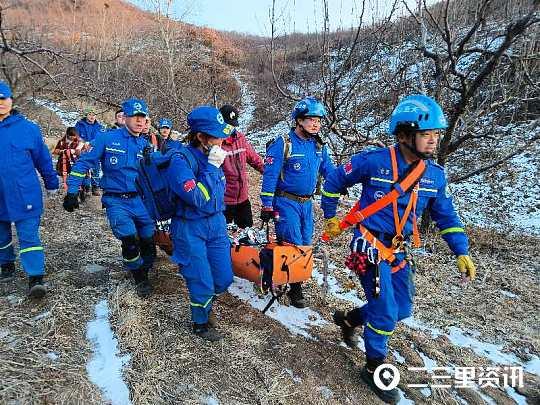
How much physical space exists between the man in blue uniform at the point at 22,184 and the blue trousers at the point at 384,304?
3149mm

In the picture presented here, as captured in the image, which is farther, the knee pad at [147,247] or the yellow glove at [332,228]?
the knee pad at [147,247]

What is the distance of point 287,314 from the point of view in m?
4.44

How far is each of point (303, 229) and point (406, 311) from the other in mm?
1548

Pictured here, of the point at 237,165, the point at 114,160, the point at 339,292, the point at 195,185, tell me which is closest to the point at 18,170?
the point at 114,160

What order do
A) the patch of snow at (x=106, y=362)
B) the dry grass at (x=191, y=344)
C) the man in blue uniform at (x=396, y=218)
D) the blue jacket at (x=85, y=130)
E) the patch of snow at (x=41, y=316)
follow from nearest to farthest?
the patch of snow at (x=106, y=362)
the dry grass at (x=191, y=344)
the man in blue uniform at (x=396, y=218)
the patch of snow at (x=41, y=316)
the blue jacket at (x=85, y=130)

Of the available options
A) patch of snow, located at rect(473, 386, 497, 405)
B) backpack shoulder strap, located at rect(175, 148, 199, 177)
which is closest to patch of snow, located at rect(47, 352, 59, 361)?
backpack shoulder strap, located at rect(175, 148, 199, 177)

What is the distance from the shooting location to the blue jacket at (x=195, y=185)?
3.40 metres

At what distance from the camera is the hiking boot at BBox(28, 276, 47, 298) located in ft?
13.4

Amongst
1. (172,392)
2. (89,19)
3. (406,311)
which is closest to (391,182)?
(406,311)

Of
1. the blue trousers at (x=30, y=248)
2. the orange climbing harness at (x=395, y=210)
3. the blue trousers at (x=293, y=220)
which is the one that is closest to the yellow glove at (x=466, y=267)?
the orange climbing harness at (x=395, y=210)

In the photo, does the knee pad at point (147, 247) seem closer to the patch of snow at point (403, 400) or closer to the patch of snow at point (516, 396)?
the patch of snow at point (403, 400)

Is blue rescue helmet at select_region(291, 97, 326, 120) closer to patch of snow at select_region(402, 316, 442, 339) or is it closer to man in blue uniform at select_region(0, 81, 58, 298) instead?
patch of snow at select_region(402, 316, 442, 339)

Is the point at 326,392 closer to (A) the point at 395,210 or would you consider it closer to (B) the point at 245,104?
(A) the point at 395,210

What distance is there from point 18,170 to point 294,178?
2847 mm
